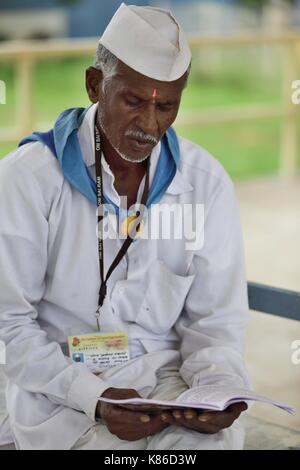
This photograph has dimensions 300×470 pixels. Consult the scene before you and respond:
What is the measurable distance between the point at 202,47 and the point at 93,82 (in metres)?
4.77

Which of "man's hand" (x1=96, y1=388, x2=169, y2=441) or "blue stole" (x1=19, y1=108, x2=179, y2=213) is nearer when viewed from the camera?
"man's hand" (x1=96, y1=388, x2=169, y2=441)

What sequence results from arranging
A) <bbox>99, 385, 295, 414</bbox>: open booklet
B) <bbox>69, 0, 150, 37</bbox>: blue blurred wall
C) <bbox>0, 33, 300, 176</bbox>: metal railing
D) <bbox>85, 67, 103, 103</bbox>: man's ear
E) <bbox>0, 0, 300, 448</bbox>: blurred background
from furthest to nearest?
<bbox>69, 0, 150, 37</bbox>: blue blurred wall
<bbox>0, 33, 300, 176</bbox>: metal railing
<bbox>0, 0, 300, 448</bbox>: blurred background
<bbox>85, 67, 103, 103</bbox>: man's ear
<bbox>99, 385, 295, 414</bbox>: open booklet

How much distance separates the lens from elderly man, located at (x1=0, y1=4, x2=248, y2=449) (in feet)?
6.74

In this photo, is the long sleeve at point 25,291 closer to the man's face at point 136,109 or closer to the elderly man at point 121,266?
the elderly man at point 121,266

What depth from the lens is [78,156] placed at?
2.15 metres

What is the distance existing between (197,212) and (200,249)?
0.08 meters

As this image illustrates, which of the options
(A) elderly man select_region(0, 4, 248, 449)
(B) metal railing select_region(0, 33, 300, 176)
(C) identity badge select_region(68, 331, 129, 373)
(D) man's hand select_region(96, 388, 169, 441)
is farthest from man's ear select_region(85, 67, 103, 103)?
(B) metal railing select_region(0, 33, 300, 176)

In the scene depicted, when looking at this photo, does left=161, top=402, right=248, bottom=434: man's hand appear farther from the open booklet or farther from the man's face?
the man's face

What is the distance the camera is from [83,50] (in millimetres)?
6312

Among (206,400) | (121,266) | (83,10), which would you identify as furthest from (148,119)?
(83,10)

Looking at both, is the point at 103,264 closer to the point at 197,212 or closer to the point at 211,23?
the point at 197,212

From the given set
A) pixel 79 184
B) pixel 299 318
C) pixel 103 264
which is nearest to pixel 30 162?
pixel 79 184

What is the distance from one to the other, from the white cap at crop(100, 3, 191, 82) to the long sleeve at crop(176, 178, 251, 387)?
0.32 meters

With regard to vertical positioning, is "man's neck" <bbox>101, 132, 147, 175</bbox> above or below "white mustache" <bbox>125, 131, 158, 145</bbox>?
below
